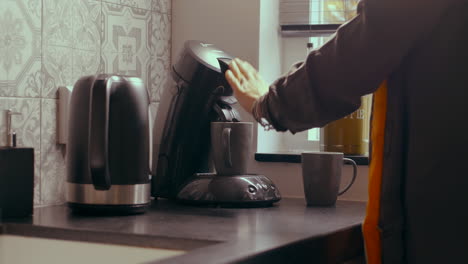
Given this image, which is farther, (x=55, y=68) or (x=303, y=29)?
(x=303, y=29)

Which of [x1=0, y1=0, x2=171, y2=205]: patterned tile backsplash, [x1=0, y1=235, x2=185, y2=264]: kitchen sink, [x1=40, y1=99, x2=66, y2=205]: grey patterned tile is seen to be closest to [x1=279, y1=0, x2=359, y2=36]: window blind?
[x1=0, y1=0, x2=171, y2=205]: patterned tile backsplash

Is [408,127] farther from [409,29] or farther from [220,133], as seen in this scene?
[220,133]

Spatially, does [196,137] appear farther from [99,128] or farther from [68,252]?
[68,252]

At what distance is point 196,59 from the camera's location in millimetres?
1466

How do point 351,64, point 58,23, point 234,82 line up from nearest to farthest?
point 351,64, point 234,82, point 58,23

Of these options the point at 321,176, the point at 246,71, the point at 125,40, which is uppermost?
the point at 125,40

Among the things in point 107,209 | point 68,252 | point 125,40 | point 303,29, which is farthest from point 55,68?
point 303,29

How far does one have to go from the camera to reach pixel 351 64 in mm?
907

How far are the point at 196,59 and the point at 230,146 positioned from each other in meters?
0.20


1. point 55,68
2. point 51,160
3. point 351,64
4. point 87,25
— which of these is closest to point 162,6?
point 87,25

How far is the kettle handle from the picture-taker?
1.23 meters

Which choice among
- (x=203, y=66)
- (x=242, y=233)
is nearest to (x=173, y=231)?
(x=242, y=233)

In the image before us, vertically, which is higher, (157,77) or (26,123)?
(157,77)

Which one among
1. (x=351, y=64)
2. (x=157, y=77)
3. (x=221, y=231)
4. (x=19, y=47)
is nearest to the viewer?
(x=351, y=64)
